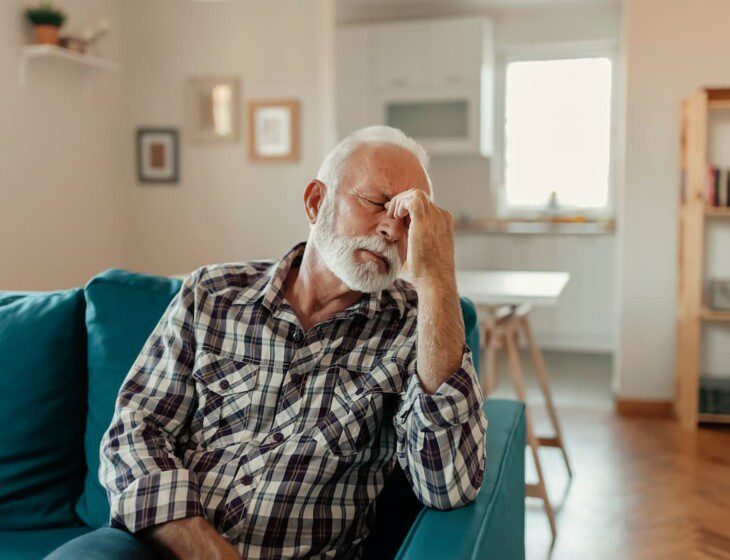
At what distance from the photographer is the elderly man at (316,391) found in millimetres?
1291

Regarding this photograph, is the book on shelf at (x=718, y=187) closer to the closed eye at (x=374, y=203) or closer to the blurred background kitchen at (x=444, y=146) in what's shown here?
the blurred background kitchen at (x=444, y=146)

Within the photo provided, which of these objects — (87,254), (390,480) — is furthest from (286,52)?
(390,480)

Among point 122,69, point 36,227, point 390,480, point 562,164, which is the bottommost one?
point 390,480

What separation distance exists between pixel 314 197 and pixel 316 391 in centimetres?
41

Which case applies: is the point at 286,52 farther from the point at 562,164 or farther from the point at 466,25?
the point at 562,164

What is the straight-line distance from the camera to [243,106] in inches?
190

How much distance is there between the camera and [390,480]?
153 cm

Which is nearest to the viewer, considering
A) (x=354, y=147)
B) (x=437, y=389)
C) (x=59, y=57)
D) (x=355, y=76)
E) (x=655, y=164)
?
(x=437, y=389)

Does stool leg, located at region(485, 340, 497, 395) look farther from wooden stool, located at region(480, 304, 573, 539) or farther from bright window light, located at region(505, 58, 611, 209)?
bright window light, located at region(505, 58, 611, 209)

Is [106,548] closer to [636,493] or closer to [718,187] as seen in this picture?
[636,493]

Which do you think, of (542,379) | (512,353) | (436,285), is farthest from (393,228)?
(542,379)

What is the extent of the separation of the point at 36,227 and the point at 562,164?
431 cm

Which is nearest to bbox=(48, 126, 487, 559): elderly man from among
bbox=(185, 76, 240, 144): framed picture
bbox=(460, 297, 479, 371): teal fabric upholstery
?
bbox=(460, 297, 479, 371): teal fabric upholstery

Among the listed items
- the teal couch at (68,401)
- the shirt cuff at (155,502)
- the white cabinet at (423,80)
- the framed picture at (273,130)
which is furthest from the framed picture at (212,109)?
the shirt cuff at (155,502)
